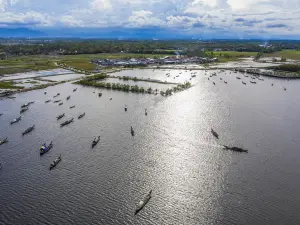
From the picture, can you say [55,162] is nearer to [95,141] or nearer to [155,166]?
[95,141]

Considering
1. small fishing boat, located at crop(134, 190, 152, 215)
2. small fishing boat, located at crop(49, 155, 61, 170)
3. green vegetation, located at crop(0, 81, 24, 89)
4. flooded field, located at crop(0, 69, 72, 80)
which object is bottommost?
small fishing boat, located at crop(134, 190, 152, 215)

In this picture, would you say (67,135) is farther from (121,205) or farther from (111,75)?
(111,75)

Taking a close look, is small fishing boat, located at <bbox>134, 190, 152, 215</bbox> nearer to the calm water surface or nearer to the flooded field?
the calm water surface

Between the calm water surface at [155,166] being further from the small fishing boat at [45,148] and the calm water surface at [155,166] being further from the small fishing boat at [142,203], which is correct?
the small fishing boat at [45,148]

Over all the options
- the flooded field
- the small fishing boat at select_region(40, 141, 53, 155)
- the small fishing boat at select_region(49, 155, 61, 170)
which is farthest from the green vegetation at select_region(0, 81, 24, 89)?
the small fishing boat at select_region(49, 155, 61, 170)

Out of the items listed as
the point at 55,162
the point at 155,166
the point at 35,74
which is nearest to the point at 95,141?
the point at 55,162

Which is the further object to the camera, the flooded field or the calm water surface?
the flooded field

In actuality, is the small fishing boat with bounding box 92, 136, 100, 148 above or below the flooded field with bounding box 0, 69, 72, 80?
below

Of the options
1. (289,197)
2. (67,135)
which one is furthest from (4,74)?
(289,197)
